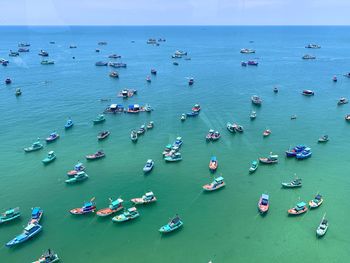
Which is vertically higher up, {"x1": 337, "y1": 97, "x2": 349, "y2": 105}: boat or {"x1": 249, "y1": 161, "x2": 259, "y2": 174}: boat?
{"x1": 337, "y1": 97, "x2": 349, "y2": 105}: boat

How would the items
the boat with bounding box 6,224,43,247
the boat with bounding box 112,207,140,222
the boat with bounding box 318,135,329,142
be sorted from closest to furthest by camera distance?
the boat with bounding box 6,224,43,247 < the boat with bounding box 112,207,140,222 < the boat with bounding box 318,135,329,142

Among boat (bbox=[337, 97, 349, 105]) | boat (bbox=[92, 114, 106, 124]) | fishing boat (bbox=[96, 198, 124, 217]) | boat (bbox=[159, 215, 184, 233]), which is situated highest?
boat (bbox=[337, 97, 349, 105])

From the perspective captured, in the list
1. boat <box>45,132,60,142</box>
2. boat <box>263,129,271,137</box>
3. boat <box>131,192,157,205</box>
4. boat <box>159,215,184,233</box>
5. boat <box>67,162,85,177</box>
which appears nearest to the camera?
boat <box>159,215,184,233</box>

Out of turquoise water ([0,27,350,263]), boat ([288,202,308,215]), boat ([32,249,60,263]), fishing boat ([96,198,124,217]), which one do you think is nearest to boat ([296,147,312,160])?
turquoise water ([0,27,350,263])

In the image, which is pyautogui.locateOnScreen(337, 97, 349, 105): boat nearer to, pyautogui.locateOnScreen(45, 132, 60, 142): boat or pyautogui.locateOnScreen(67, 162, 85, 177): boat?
pyautogui.locateOnScreen(67, 162, 85, 177): boat

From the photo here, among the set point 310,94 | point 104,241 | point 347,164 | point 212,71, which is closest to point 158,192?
point 104,241

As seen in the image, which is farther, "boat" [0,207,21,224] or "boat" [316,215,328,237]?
"boat" [0,207,21,224]

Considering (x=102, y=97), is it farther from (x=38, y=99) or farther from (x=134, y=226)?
(x=134, y=226)

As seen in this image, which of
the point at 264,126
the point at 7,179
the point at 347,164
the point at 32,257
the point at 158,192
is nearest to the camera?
the point at 32,257
